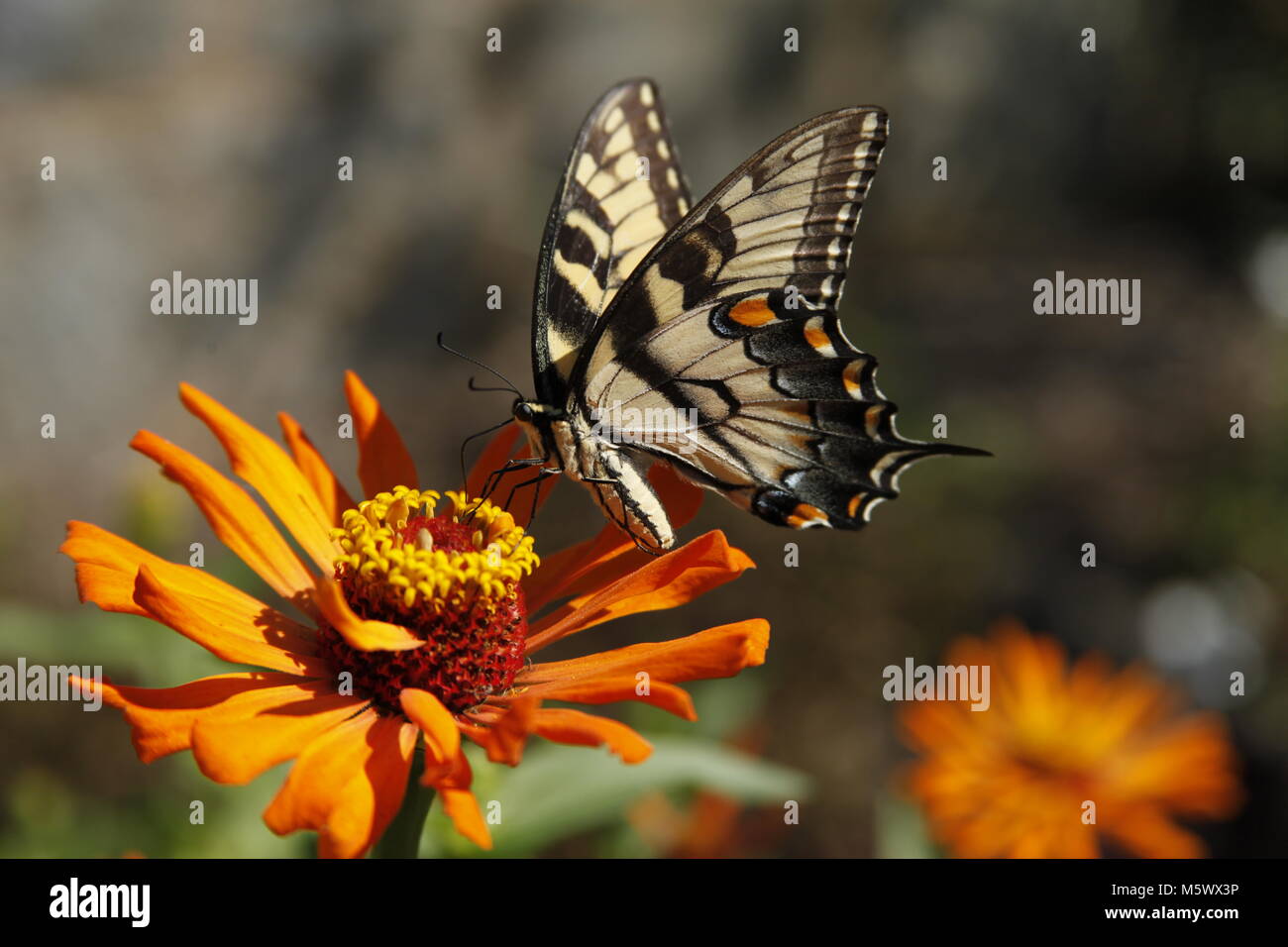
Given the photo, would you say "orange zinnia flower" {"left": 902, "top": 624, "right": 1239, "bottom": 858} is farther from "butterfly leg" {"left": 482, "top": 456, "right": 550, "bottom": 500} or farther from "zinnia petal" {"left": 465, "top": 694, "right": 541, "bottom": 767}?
"zinnia petal" {"left": 465, "top": 694, "right": 541, "bottom": 767}

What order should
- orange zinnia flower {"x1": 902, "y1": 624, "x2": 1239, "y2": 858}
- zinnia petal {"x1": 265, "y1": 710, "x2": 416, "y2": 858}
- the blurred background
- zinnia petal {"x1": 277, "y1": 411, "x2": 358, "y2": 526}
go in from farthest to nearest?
the blurred background < orange zinnia flower {"x1": 902, "y1": 624, "x2": 1239, "y2": 858} < zinnia petal {"x1": 277, "y1": 411, "x2": 358, "y2": 526} < zinnia petal {"x1": 265, "y1": 710, "x2": 416, "y2": 858}

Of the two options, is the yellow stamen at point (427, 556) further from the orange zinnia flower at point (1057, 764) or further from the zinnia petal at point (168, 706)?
the orange zinnia flower at point (1057, 764)

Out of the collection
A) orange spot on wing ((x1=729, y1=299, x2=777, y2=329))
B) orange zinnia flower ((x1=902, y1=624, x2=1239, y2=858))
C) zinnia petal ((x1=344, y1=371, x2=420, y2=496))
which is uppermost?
orange spot on wing ((x1=729, y1=299, x2=777, y2=329))

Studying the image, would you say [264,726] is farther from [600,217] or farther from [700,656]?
[600,217]

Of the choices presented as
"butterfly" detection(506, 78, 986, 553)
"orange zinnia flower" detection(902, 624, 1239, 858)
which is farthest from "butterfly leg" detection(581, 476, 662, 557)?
"orange zinnia flower" detection(902, 624, 1239, 858)

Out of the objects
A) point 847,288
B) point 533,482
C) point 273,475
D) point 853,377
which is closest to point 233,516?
point 273,475

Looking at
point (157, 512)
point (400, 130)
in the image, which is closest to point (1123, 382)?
point (400, 130)

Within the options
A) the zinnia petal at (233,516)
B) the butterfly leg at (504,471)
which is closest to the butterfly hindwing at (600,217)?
the butterfly leg at (504,471)
